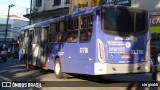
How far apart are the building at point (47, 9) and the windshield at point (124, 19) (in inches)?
1037

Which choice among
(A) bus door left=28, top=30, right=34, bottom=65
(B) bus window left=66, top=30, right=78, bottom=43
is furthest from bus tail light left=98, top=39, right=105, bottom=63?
(A) bus door left=28, top=30, right=34, bottom=65

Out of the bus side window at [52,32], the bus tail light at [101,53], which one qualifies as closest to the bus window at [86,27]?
Result: the bus tail light at [101,53]

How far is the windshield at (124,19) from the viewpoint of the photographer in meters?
13.6

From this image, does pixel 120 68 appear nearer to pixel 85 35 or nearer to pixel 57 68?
pixel 85 35

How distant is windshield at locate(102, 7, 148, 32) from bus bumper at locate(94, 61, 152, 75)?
135cm

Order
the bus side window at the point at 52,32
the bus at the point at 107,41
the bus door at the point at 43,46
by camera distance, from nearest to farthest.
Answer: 1. the bus at the point at 107,41
2. the bus side window at the point at 52,32
3. the bus door at the point at 43,46

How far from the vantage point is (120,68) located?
13.6 m

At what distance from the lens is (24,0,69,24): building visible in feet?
136

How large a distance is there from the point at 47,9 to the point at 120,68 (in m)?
33.1

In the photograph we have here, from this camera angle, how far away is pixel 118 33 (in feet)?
45.1

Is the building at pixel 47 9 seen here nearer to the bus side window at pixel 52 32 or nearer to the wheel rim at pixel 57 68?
the bus side window at pixel 52 32

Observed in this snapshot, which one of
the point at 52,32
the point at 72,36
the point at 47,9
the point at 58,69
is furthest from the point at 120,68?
the point at 47,9

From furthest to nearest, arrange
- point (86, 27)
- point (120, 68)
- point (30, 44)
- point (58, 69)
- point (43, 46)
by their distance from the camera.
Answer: point (30, 44), point (43, 46), point (58, 69), point (86, 27), point (120, 68)

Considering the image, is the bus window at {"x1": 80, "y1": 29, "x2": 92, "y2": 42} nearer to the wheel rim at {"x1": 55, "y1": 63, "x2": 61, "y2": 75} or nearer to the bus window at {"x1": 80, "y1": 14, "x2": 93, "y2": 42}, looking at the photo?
the bus window at {"x1": 80, "y1": 14, "x2": 93, "y2": 42}
